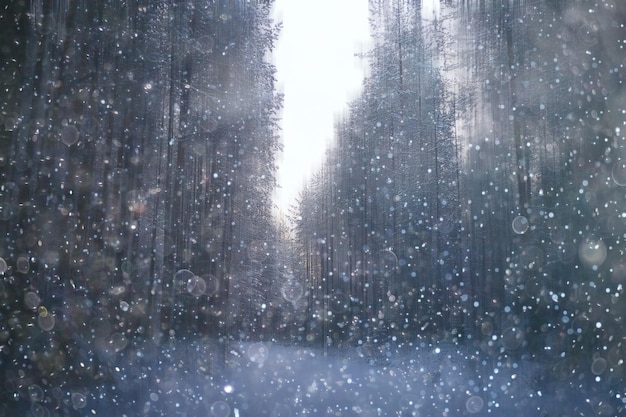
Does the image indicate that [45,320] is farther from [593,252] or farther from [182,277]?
[593,252]

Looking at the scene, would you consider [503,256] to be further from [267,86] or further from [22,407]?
[22,407]

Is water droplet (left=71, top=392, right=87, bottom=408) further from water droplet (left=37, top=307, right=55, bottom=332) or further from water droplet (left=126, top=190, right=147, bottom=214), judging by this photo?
water droplet (left=126, top=190, right=147, bottom=214)

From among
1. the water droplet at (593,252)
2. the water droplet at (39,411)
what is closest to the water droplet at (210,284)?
the water droplet at (39,411)

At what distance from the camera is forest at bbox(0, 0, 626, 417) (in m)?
1.87

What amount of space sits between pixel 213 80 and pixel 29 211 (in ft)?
2.84

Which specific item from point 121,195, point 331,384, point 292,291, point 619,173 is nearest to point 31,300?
point 121,195

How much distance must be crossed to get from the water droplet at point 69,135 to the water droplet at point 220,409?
113 centimetres

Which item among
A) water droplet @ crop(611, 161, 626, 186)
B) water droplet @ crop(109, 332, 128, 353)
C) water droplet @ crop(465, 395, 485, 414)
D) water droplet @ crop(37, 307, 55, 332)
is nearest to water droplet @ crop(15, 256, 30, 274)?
water droplet @ crop(37, 307, 55, 332)

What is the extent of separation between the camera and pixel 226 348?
2020mm

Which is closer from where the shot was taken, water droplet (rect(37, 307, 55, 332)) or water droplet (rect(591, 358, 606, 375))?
water droplet (rect(591, 358, 606, 375))

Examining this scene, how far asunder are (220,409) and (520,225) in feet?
4.27

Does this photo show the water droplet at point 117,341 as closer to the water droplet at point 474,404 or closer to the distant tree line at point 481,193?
the distant tree line at point 481,193

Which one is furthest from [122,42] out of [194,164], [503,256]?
[503,256]

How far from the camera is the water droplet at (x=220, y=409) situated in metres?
1.95
